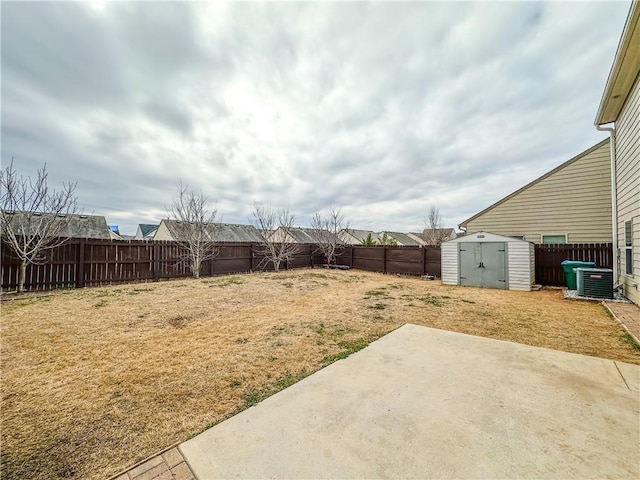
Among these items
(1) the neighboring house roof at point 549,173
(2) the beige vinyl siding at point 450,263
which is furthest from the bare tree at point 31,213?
(1) the neighboring house roof at point 549,173

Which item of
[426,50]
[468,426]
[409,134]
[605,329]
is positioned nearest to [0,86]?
[426,50]

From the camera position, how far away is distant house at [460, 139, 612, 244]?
29.8ft

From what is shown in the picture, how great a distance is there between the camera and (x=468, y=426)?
1.86m

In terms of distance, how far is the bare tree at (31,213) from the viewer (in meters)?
7.15

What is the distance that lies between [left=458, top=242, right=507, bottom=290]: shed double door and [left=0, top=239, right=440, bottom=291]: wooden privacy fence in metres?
1.89

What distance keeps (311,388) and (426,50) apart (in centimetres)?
783

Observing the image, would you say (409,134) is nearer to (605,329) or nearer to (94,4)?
(605,329)

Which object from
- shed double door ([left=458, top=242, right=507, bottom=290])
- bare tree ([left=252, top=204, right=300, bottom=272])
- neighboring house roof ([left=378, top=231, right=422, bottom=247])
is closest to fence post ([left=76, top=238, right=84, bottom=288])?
bare tree ([left=252, top=204, right=300, bottom=272])

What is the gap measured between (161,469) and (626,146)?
9.98 m

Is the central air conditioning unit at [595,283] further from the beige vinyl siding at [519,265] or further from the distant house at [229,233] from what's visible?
the distant house at [229,233]

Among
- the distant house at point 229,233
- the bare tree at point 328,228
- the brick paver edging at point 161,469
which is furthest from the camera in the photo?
the distant house at point 229,233

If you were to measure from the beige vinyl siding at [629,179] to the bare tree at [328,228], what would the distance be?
11.3 m

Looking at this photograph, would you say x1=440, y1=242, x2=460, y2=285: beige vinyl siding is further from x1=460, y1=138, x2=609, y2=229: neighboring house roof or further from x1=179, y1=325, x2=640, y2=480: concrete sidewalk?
x1=179, y1=325, x2=640, y2=480: concrete sidewalk

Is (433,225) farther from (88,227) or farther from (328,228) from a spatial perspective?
(88,227)
